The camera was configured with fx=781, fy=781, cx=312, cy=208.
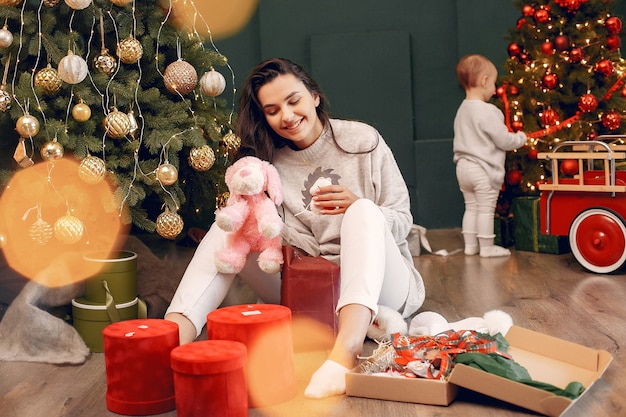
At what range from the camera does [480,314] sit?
2.70 meters

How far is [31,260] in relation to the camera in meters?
2.64

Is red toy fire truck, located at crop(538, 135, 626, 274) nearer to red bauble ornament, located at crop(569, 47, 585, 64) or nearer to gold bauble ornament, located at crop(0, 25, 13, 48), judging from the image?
red bauble ornament, located at crop(569, 47, 585, 64)

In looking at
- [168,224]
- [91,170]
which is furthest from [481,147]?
[91,170]

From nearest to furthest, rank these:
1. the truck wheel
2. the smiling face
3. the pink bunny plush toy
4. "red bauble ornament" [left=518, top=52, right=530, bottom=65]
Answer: the pink bunny plush toy < the smiling face < the truck wheel < "red bauble ornament" [left=518, top=52, right=530, bottom=65]

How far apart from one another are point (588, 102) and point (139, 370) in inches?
121

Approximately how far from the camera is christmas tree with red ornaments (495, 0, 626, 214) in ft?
13.6

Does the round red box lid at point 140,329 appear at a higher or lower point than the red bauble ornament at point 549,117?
lower

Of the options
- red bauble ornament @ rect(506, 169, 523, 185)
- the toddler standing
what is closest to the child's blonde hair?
the toddler standing

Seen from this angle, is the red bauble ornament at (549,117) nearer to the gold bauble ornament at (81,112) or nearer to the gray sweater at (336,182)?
the gray sweater at (336,182)

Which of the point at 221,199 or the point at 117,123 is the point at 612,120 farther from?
the point at 117,123

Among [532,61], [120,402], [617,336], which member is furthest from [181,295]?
[532,61]

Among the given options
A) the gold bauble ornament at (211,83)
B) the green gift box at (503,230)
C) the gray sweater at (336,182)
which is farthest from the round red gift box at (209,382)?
the green gift box at (503,230)

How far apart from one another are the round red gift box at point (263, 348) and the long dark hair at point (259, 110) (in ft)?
2.59

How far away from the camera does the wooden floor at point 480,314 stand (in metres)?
1.81
